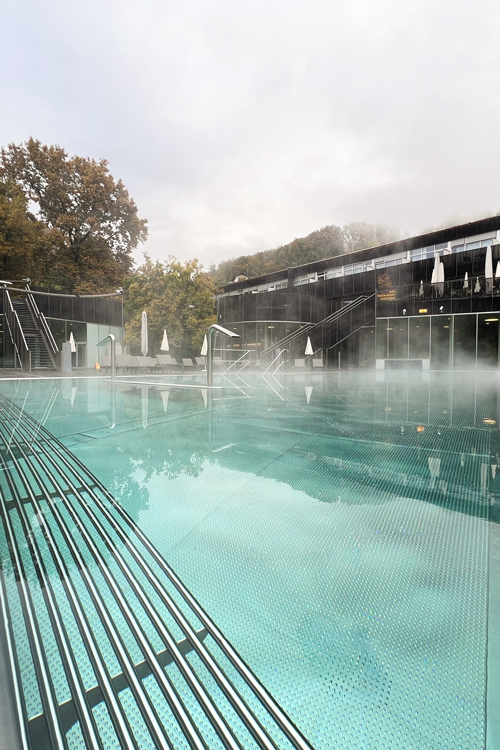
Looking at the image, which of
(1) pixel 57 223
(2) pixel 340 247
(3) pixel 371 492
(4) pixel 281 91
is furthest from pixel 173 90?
(3) pixel 371 492

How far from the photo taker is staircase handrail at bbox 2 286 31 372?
1720 cm

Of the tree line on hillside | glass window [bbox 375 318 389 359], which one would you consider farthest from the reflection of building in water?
the tree line on hillside

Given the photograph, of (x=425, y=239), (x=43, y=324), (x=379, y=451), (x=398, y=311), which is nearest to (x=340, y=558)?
(x=379, y=451)

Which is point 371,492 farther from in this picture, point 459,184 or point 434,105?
point 459,184

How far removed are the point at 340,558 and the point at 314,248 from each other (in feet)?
187

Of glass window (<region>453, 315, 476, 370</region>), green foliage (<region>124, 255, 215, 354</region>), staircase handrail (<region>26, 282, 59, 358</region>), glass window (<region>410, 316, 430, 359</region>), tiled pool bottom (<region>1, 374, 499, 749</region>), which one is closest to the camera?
tiled pool bottom (<region>1, 374, 499, 749</region>)

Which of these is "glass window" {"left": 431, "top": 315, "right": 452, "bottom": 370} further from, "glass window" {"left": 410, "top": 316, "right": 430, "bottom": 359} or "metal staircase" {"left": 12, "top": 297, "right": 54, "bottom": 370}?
"metal staircase" {"left": 12, "top": 297, "right": 54, "bottom": 370}

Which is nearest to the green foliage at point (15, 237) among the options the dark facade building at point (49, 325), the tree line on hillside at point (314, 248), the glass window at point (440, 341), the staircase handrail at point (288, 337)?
the dark facade building at point (49, 325)

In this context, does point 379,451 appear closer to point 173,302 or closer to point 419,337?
point 419,337

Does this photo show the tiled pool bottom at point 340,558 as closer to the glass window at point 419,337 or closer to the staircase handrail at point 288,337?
the glass window at point 419,337

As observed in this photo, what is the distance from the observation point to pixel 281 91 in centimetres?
3619

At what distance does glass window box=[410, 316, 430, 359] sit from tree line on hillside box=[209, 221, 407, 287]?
112 ft

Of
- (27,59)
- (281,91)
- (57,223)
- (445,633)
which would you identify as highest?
(281,91)

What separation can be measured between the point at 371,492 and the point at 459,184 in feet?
185
